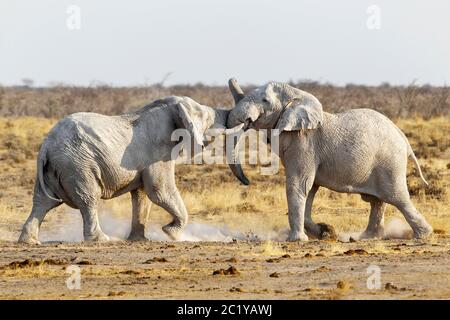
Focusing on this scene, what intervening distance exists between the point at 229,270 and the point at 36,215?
15.2ft

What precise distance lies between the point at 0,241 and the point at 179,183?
352 inches

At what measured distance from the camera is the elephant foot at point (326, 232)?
20.7 meters

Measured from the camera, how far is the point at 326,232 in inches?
818

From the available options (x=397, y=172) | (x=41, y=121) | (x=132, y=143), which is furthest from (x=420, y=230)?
(x=41, y=121)

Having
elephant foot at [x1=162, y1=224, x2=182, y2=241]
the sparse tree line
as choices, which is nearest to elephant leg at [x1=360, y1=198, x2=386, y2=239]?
elephant foot at [x1=162, y1=224, x2=182, y2=241]

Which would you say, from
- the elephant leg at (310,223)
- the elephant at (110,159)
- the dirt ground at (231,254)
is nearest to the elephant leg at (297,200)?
the dirt ground at (231,254)

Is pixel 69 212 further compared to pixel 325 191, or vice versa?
pixel 325 191

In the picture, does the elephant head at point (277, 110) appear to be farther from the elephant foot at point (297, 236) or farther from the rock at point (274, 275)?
the rock at point (274, 275)

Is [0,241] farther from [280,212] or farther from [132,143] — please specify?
[280,212]

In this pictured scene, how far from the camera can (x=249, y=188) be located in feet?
93.1

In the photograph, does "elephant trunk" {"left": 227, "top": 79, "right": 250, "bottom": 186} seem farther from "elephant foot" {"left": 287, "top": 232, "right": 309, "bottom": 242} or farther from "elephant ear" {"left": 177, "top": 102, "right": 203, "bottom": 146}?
"elephant foot" {"left": 287, "top": 232, "right": 309, "bottom": 242}

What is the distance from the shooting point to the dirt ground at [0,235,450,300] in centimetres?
1524

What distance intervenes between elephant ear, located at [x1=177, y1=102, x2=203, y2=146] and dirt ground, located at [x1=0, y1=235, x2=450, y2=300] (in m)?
1.63
